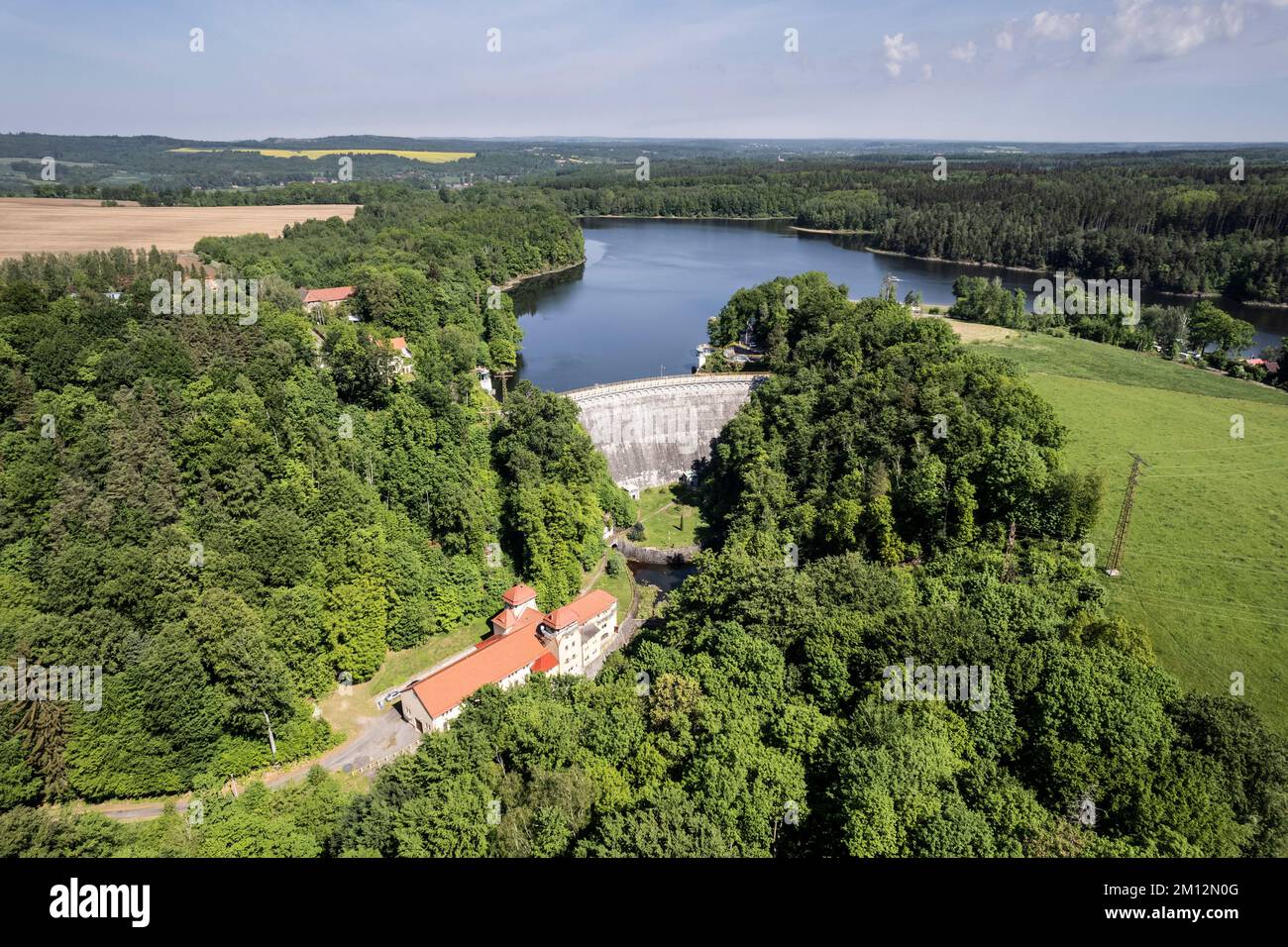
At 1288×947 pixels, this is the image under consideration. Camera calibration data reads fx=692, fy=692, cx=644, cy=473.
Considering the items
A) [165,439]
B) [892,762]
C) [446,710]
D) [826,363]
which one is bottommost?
[446,710]

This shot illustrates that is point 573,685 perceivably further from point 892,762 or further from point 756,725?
point 892,762

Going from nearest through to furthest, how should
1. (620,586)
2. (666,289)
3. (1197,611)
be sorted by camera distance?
(1197,611), (620,586), (666,289)

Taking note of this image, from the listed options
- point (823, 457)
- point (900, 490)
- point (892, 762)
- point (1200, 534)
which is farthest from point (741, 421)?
point (892, 762)

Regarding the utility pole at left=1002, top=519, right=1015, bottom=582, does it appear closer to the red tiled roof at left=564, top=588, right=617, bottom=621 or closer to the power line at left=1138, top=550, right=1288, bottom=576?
the power line at left=1138, top=550, right=1288, bottom=576

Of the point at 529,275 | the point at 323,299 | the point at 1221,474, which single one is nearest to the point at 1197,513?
the point at 1221,474

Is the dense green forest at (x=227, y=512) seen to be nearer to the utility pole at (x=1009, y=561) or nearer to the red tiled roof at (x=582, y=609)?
the red tiled roof at (x=582, y=609)

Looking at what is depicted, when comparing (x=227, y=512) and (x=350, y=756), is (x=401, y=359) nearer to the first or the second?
(x=227, y=512)
